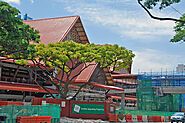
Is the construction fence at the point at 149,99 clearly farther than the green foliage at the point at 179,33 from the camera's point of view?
Yes

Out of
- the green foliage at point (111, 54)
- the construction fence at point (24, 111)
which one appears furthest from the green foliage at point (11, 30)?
the green foliage at point (111, 54)

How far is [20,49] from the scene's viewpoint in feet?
85.7

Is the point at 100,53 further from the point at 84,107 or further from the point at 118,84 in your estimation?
the point at 118,84

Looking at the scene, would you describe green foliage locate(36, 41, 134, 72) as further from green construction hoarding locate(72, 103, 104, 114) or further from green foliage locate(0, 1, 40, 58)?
green foliage locate(0, 1, 40, 58)

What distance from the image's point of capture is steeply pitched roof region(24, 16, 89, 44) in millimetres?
52188

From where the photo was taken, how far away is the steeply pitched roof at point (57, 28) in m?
52.2

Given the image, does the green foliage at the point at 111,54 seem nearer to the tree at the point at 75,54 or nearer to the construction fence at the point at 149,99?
the tree at the point at 75,54

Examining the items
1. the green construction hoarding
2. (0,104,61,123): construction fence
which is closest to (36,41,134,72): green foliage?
the green construction hoarding

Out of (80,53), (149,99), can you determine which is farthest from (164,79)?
(80,53)

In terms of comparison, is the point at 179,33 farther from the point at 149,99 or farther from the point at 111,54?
the point at 149,99

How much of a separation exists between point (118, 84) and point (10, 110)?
62.9 meters

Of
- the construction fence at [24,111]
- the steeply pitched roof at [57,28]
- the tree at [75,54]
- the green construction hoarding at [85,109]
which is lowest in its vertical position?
the green construction hoarding at [85,109]

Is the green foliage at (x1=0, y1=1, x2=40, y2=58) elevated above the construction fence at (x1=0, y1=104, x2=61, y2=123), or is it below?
above

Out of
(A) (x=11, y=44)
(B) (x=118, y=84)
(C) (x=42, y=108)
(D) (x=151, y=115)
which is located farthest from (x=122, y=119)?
(B) (x=118, y=84)
